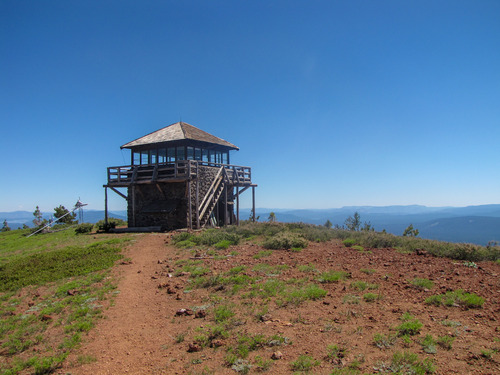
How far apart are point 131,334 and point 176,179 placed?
1616 cm

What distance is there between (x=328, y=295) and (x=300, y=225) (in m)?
11.8

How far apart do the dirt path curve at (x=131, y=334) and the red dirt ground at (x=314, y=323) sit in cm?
2

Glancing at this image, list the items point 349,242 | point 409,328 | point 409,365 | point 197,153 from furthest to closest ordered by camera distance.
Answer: point 197,153 < point 349,242 < point 409,328 < point 409,365

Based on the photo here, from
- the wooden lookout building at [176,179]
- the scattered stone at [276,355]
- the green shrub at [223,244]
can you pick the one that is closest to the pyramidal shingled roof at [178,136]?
the wooden lookout building at [176,179]

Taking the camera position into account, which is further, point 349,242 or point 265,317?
point 349,242

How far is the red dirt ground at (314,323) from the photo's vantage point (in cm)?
505

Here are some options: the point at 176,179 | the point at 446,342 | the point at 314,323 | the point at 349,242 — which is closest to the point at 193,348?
the point at 314,323

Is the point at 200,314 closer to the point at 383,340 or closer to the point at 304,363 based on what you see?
the point at 304,363

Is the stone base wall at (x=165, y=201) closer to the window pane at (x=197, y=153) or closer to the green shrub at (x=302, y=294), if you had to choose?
the window pane at (x=197, y=153)

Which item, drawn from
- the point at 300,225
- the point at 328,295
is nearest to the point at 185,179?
the point at 300,225

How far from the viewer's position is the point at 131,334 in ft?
21.9

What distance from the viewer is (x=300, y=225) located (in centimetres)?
1944

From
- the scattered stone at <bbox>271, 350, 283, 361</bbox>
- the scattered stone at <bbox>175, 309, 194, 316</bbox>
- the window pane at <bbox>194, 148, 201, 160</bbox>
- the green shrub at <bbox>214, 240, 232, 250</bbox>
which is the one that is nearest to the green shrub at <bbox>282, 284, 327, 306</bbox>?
the scattered stone at <bbox>271, 350, 283, 361</bbox>

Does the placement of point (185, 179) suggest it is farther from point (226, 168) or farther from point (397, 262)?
point (397, 262)
